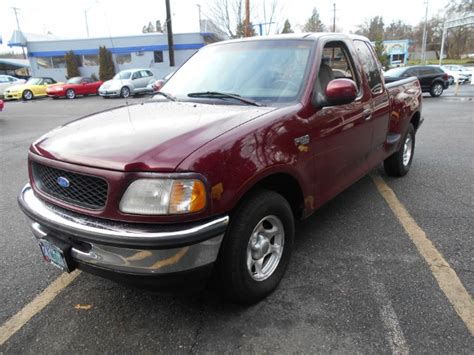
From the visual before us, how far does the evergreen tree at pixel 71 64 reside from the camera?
33125 mm

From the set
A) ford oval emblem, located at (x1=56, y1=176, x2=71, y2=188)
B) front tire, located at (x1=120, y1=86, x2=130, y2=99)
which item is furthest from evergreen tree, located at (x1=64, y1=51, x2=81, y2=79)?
ford oval emblem, located at (x1=56, y1=176, x2=71, y2=188)

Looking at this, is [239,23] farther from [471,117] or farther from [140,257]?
[140,257]

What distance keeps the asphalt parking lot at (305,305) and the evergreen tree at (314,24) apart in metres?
65.6

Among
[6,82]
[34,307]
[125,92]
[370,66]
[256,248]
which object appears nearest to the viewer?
[256,248]

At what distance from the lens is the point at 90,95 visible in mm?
28125

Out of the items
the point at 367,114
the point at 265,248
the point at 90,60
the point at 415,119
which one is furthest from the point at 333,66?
the point at 90,60

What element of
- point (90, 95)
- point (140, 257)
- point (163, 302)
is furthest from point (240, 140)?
point (90, 95)

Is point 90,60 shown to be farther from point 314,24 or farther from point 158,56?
point 314,24

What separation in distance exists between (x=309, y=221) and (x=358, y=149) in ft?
2.95

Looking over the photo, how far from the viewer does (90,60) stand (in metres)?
34.6

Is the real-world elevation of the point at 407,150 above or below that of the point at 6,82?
below

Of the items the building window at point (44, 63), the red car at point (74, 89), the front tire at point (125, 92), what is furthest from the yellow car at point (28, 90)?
the building window at point (44, 63)

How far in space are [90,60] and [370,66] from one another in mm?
34756

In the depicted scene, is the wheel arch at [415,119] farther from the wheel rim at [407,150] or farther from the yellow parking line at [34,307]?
the yellow parking line at [34,307]
